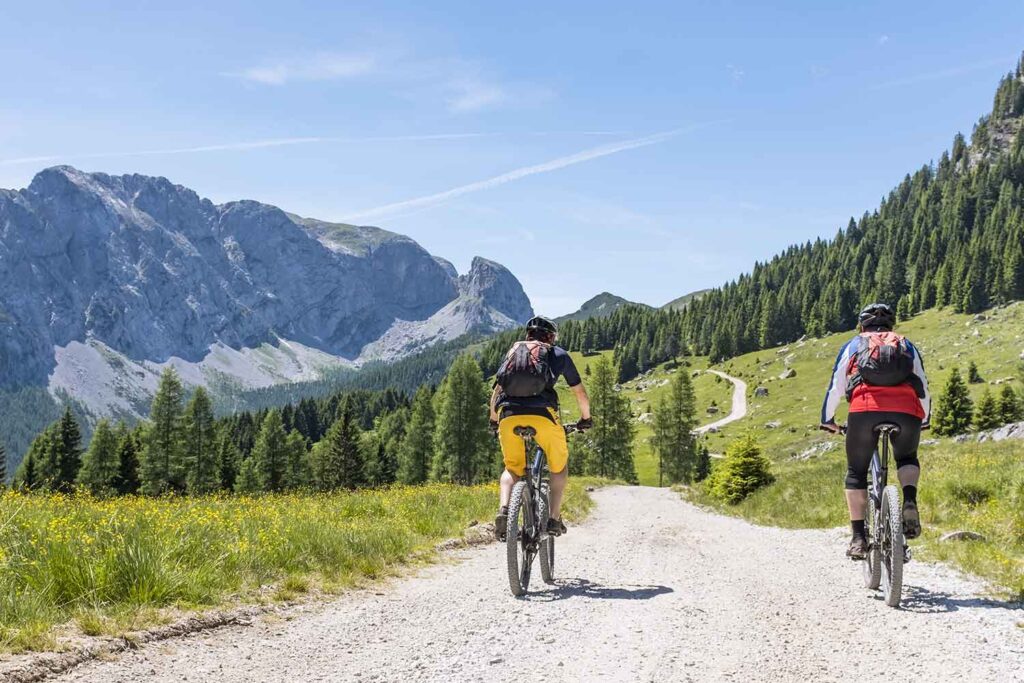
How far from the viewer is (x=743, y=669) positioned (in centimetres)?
493

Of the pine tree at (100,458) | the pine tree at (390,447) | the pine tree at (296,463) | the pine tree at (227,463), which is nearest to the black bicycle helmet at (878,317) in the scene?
the pine tree at (390,447)

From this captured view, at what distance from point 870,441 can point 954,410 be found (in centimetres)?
6301

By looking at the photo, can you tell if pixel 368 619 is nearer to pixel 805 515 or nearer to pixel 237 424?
pixel 805 515

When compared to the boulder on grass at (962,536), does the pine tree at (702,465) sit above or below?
below

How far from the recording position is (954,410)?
5944 centimetres

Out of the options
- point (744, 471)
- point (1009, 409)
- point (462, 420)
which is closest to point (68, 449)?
point (462, 420)

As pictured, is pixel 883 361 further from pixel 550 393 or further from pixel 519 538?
pixel 519 538

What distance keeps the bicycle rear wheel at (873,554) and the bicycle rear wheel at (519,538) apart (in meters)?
3.81

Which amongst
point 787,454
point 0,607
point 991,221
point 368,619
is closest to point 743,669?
point 368,619

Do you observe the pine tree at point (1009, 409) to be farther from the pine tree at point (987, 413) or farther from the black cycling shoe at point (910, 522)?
the black cycling shoe at point (910, 522)

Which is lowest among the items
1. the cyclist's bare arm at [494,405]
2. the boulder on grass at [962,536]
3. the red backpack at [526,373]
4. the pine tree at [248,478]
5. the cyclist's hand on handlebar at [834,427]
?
the pine tree at [248,478]

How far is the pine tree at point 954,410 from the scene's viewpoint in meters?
58.8

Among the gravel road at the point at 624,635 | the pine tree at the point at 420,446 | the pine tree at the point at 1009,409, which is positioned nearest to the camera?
the gravel road at the point at 624,635

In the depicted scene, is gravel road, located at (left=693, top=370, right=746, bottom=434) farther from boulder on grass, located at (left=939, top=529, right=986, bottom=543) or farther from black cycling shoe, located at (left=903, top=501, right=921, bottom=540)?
black cycling shoe, located at (left=903, top=501, right=921, bottom=540)
